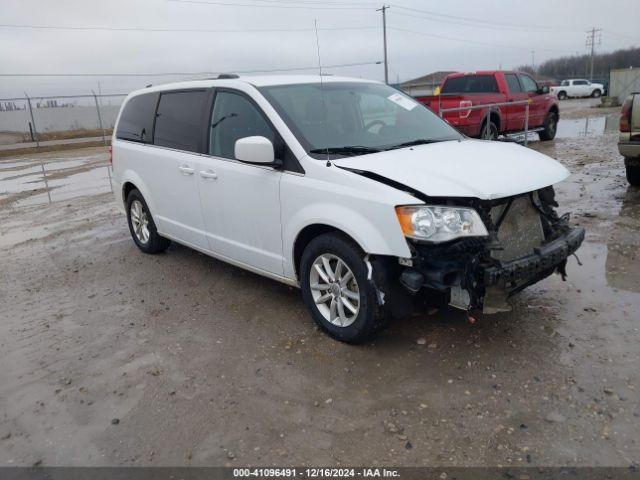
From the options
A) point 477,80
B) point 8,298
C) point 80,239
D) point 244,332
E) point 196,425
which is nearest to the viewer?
point 196,425

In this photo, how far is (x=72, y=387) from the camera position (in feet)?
11.6

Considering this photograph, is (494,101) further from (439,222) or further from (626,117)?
(439,222)

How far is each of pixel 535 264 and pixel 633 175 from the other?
5559 mm

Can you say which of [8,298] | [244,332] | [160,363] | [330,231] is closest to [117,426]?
[160,363]

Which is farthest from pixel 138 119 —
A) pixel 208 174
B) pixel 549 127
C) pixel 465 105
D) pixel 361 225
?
pixel 549 127

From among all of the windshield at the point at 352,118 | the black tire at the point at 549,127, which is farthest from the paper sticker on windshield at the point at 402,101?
the black tire at the point at 549,127

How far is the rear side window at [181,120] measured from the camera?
4.89m

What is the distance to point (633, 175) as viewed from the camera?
25.8 ft

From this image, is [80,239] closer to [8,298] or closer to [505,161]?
[8,298]

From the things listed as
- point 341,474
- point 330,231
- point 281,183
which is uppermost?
point 281,183

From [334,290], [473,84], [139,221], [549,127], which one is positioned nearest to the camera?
[334,290]

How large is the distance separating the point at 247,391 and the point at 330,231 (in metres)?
1.21

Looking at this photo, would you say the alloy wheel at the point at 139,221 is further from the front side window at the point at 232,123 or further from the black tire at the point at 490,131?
the black tire at the point at 490,131

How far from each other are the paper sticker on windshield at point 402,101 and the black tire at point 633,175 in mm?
4552
